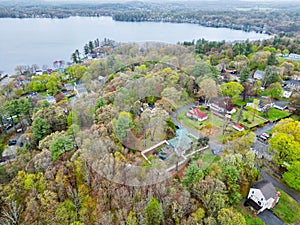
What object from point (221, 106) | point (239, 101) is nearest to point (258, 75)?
point (239, 101)

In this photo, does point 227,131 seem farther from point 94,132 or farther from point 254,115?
point 94,132

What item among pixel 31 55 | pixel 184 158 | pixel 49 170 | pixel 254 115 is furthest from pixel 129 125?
pixel 31 55

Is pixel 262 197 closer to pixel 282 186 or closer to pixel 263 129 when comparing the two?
pixel 282 186

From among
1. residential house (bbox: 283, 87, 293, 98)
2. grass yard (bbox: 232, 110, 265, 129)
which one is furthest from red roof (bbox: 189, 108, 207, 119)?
residential house (bbox: 283, 87, 293, 98)

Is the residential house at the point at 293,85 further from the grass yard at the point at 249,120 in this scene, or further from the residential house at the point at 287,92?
the grass yard at the point at 249,120

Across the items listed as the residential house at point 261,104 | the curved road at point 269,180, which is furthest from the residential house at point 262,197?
the residential house at point 261,104

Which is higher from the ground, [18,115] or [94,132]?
[94,132]
